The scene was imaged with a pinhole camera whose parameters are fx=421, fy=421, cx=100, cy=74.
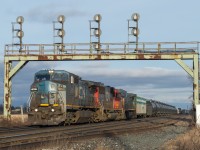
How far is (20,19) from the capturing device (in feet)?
124

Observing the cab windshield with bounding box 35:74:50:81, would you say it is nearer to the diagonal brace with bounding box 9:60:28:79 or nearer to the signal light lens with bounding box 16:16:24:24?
the diagonal brace with bounding box 9:60:28:79

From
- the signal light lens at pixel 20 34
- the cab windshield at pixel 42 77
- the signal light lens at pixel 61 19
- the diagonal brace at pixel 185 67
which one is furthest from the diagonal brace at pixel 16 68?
the diagonal brace at pixel 185 67

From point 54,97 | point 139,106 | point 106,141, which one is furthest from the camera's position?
point 139,106

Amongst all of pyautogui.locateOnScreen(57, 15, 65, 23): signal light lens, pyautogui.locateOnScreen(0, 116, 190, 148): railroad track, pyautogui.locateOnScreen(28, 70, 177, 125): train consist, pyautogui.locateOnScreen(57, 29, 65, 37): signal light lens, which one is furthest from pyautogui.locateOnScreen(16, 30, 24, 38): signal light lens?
pyautogui.locateOnScreen(0, 116, 190, 148): railroad track

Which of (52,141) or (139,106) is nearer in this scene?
(52,141)

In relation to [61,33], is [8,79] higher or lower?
lower

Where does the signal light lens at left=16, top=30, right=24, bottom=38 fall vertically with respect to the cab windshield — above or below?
above

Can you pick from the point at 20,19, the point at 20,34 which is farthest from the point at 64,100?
the point at 20,19

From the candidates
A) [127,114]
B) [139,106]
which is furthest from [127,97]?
[139,106]

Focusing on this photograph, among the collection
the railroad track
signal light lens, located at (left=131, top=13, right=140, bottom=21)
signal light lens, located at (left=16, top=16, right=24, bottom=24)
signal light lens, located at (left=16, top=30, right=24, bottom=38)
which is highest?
signal light lens, located at (left=131, top=13, right=140, bottom=21)

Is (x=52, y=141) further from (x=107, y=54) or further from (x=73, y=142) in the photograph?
(x=107, y=54)

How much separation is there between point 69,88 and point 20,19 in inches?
410

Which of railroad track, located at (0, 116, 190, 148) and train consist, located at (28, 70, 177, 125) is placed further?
train consist, located at (28, 70, 177, 125)

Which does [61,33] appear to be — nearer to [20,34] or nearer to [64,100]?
[20,34]
